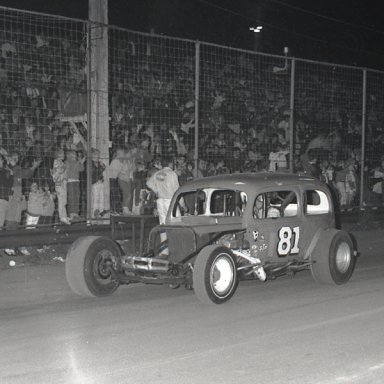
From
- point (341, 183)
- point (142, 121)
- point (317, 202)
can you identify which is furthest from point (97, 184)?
point (341, 183)

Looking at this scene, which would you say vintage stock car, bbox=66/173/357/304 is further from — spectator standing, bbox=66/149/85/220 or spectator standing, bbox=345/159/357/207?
spectator standing, bbox=345/159/357/207

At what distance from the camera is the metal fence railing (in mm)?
12617

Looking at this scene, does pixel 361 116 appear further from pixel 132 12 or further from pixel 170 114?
pixel 132 12

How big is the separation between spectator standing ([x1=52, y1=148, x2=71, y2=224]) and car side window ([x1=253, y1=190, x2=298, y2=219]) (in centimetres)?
424

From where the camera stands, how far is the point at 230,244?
9.48 metres

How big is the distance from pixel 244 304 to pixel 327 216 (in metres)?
2.43

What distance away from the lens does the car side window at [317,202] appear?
10578 millimetres

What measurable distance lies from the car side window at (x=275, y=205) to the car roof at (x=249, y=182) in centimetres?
18

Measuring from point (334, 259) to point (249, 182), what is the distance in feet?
5.58

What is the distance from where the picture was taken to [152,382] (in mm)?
5484

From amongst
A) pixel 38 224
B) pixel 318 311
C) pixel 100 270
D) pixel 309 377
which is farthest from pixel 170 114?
pixel 309 377

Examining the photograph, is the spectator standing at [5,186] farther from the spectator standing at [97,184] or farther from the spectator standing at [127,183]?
the spectator standing at [127,183]

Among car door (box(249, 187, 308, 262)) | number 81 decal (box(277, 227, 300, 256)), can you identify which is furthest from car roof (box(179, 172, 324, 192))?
number 81 decal (box(277, 227, 300, 256))

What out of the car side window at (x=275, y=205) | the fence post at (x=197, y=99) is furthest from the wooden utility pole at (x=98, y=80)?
the car side window at (x=275, y=205)
